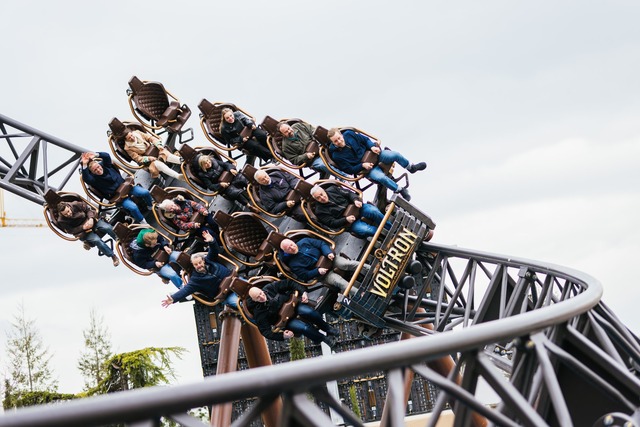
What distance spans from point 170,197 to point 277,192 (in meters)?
1.21

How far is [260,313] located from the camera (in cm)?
868

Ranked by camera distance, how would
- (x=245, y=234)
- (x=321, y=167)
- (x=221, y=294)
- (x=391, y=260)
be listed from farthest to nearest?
(x=221, y=294) → (x=245, y=234) → (x=321, y=167) → (x=391, y=260)

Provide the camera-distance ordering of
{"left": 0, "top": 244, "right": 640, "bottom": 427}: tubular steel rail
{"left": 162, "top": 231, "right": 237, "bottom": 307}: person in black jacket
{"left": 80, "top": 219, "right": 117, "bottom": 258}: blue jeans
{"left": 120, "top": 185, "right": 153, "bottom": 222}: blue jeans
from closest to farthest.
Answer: {"left": 0, "top": 244, "right": 640, "bottom": 427}: tubular steel rail → {"left": 162, "top": 231, "right": 237, "bottom": 307}: person in black jacket → {"left": 120, "top": 185, "right": 153, "bottom": 222}: blue jeans → {"left": 80, "top": 219, "right": 117, "bottom": 258}: blue jeans

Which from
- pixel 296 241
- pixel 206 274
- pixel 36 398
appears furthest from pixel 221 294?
pixel 36 398

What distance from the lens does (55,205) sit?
9523 millimetres

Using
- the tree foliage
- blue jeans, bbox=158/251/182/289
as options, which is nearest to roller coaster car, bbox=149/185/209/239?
blue jeans, bbox=158/251/182/289

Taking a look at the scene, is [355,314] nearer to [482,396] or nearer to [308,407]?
[308,407]

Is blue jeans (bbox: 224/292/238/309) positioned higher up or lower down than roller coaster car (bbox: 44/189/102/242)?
lower down

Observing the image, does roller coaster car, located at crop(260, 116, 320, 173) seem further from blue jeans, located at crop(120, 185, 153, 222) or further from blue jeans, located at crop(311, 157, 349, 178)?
blue jeans, located at crop(120, 185, 153, 222)

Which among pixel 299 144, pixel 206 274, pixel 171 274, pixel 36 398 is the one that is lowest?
pixel 206 274

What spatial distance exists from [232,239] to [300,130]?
123cm

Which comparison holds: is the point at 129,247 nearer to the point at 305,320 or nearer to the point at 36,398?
the point at 305,320

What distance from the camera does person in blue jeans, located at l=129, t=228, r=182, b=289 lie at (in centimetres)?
924

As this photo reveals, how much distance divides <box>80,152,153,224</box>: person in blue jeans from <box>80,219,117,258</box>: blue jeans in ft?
1.11
